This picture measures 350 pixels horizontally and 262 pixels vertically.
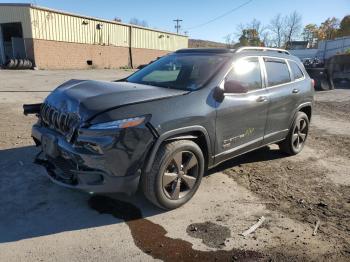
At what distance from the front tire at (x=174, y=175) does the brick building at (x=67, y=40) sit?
84.7ft

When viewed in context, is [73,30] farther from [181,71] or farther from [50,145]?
[50,145]

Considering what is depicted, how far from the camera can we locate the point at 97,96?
398cm

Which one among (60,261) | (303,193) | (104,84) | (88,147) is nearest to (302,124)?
(303,193)

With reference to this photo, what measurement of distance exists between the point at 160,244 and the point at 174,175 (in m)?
0.84

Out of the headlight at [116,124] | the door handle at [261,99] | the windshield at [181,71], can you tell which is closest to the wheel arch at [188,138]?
the headlight at [116,124]

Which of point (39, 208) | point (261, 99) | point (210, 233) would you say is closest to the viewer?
point (210, 233)

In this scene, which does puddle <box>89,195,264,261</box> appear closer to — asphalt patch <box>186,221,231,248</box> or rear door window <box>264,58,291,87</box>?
asphalt patch <box>186,221,231,248</box>

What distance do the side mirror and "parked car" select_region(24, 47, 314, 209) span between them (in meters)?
0.01

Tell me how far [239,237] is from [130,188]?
3.94 ft

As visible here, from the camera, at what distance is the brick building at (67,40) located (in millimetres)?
27172

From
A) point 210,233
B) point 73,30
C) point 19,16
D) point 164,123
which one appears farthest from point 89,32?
point 210,233

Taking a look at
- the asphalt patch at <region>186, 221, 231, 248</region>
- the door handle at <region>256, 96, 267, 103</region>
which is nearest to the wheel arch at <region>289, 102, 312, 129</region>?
the door handle at <region>256, 96, 267, 103</region>

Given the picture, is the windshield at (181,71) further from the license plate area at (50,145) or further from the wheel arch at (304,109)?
the wheel arch at (304,109)

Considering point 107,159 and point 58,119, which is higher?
point 58,119
